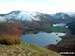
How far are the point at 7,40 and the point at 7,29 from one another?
2.81 feet

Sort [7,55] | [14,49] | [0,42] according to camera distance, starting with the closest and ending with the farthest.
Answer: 1. [7,55]
2. [14,49]
3. [0,42]

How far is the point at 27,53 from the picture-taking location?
11.9 metres

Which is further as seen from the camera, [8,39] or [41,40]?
[41,40]

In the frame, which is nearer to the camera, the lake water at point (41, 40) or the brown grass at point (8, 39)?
the brown grass at point (8, 39)

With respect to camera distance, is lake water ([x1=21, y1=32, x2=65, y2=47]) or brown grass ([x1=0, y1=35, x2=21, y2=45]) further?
lake water ([x1=21, y1=32, x2=65, y2=47])

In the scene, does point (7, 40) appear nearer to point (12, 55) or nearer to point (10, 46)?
point (10, 46)

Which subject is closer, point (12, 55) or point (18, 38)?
point (12, 55)

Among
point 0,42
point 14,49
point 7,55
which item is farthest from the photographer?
point 0,42

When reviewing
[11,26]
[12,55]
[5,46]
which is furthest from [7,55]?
[11,26]

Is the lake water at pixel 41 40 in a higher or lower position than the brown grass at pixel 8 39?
lower

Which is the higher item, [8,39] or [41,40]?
[8,39]

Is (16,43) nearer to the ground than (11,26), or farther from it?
nearer to the ground

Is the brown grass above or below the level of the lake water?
above

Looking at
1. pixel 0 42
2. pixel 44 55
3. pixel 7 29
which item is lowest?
pixel 44 55
